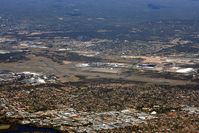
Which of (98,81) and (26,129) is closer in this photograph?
(26,129)

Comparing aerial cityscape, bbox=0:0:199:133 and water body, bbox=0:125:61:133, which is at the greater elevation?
water body, bbox=0:125:61:133

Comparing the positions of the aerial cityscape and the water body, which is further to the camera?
the aerial cityscape

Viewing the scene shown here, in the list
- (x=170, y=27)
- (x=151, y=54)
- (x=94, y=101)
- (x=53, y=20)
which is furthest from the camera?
(x=53, y=20)

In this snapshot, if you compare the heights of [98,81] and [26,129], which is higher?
[26,129]

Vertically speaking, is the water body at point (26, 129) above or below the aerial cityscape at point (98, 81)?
above

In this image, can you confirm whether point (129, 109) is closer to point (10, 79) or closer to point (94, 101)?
point (94, 101)

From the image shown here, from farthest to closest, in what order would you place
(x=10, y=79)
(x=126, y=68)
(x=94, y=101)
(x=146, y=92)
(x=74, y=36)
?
(x=74, y=36), (x=126, y=68), (x=10, y=79), (x=146, y=92), (x=94, y=101)

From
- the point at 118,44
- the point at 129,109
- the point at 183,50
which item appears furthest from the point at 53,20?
the point at 129,109

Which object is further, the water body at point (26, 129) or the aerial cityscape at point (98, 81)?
the aerial cityscape at point (98, 81)
